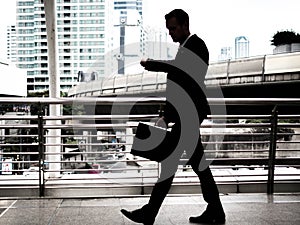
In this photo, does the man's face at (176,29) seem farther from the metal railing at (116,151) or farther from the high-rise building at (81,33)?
the high-rise building at (81,33)

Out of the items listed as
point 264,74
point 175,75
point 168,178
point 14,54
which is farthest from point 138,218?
point 264,74

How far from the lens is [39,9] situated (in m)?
7.42

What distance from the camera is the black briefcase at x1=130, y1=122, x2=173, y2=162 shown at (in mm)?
2834

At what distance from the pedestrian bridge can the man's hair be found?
43.7 feet

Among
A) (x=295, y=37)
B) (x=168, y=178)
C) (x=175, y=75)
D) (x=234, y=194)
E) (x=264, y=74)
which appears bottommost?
(x=234, y=194)

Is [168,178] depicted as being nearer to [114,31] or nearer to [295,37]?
[114,31]

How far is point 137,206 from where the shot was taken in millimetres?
3674

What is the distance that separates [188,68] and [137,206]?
59.7 inches

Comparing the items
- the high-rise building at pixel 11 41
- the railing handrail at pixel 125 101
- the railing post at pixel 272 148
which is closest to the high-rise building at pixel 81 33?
the high-rise building at pixel 11 41

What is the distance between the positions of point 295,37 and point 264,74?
22.4 feet

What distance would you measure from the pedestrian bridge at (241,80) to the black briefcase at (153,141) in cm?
1329

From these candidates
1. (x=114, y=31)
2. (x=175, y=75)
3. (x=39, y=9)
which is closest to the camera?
(x=175, y=75)

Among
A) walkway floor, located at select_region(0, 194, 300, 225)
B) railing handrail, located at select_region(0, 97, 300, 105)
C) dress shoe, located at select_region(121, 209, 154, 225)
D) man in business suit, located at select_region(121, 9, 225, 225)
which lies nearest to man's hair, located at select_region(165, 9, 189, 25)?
man in business suit, located at select_region(121, 9, 225, 225)

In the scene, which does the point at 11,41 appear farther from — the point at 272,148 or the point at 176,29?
the point at 176,29
